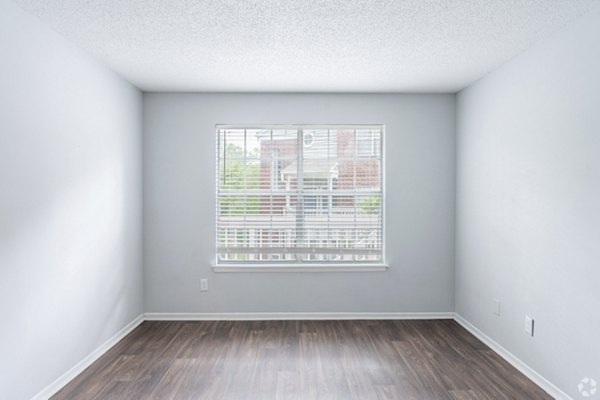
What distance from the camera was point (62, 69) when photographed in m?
2.70

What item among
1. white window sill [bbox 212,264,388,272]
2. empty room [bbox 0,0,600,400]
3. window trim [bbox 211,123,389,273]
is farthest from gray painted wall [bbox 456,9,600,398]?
white window sill [bbox 212,264,388,272]

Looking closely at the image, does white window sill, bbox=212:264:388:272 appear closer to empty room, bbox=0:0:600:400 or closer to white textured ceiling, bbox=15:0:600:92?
empty room, bbox=0:0:600:400

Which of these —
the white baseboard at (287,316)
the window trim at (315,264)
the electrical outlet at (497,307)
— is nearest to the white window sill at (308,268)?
the window trim at (315,264)

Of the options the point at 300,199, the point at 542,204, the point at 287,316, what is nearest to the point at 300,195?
the point at 300,199

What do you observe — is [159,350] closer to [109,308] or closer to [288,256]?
[109,308]

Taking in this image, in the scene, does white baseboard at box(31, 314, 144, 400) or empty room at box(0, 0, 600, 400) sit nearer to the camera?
empty room at box(0, 0, 600, 400)

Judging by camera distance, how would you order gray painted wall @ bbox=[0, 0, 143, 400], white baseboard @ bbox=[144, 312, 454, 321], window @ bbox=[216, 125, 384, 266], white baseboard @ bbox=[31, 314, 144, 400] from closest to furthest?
gray painted wall @ bbox=[0, 0, 143, 400] < white baseboard @ bbox=[31, 314, 144, 400] < white baseboard @ bbox=[144, 312, 454, 321] < window @ bbox=[216, 125, 384, 266]

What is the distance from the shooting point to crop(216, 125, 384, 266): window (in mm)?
4203

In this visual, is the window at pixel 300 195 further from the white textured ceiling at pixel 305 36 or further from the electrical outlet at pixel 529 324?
the electrical outlet at pixel 529 324

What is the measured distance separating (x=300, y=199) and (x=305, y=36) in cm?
193

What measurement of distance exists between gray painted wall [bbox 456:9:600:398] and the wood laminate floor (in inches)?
14.6

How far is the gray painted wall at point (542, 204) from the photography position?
230 cm

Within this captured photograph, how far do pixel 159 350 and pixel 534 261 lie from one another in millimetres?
3123

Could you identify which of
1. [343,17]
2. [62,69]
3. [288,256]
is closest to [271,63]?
[343,17]
